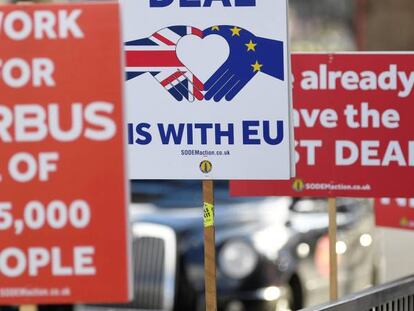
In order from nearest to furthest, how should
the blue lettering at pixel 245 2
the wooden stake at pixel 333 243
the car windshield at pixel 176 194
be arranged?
the blue lettering at pixel 245 2, the wooden stake at pixel 333 243, the car windshield at pixel 176 194

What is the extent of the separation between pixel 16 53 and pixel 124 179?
0.47m

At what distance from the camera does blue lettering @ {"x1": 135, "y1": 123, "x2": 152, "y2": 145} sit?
19.8 ft

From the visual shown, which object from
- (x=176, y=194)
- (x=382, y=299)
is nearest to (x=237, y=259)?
(x=176, y=194)

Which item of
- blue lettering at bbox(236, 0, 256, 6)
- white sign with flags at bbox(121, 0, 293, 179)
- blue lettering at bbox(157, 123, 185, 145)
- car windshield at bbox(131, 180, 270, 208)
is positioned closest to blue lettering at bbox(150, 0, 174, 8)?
white sign with flags at bbox(121, 0, 293, 179)

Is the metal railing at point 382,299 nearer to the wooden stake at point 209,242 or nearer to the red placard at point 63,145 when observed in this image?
the wooden stake at point 209,242

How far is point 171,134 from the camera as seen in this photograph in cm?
595

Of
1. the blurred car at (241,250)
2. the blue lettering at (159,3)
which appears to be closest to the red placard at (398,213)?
the blurred car at (241,250)

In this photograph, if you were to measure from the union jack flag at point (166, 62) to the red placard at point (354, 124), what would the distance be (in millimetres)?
1189

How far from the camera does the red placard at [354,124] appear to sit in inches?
272

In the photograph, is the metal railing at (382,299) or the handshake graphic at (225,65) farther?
the metal railing at (382,299)

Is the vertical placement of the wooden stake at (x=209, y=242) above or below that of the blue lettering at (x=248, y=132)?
below

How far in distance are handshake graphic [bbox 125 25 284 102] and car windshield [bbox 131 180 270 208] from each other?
5.00 metres

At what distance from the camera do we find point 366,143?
694 cm

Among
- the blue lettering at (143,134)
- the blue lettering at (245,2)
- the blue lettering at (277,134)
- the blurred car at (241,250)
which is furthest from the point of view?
the blurred car at (241,250)
